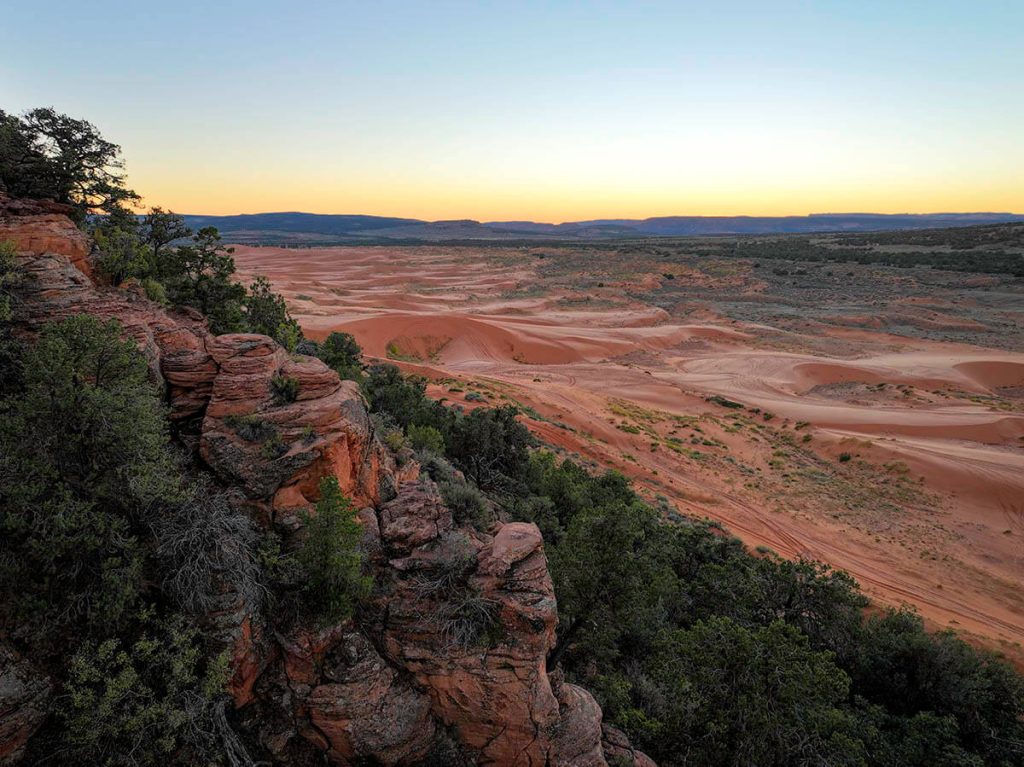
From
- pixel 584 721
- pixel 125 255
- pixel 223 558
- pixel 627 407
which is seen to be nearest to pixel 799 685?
pixel 584 721

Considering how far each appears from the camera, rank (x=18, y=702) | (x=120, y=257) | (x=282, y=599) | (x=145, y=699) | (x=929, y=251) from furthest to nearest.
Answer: (x=929, y=251) < (x=120, y=257) < (x=282, y=599) < (x=145, y=699) < (x=18, y=702)

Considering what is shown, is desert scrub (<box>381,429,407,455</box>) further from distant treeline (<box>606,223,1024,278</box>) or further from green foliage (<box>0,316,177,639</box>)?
distant treeline (<box>606,223,1024,278</box>)

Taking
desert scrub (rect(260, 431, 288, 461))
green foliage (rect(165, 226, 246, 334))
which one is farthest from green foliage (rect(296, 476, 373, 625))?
green foliage (rect(165, 226, 246, 334))

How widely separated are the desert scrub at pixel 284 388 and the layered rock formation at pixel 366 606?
26 mm

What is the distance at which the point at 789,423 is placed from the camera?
33.0 metres

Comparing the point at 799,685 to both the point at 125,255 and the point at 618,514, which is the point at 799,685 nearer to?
the point at 618,514

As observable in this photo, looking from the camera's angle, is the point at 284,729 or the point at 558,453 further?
the point at 558,453

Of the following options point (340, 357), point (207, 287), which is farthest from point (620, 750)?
point (340, 357)

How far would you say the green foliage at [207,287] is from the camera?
38.6 feet

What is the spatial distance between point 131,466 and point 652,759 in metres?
9.57

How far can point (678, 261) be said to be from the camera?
10219 cm

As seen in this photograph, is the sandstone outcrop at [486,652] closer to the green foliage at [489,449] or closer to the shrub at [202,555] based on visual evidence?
the shrub at [202,555]

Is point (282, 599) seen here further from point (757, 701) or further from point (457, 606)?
point (757, 701)

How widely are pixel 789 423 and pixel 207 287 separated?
33407 mm
